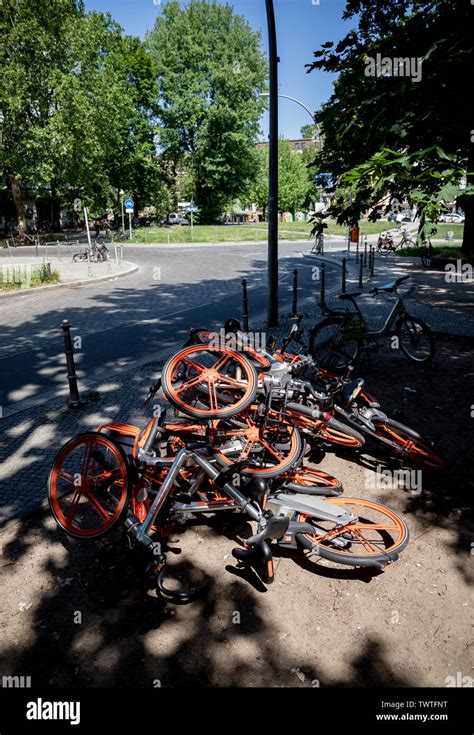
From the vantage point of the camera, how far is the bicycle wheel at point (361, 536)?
3.62m

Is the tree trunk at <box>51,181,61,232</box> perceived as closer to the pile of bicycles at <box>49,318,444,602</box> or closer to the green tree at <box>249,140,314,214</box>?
the green tree at <box>249,140,314,214</box>

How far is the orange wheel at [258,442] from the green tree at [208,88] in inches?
1954

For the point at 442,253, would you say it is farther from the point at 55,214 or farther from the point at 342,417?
the point at 55,214

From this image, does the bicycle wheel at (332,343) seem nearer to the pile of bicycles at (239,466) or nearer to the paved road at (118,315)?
the pile of bicycles at (239,466)

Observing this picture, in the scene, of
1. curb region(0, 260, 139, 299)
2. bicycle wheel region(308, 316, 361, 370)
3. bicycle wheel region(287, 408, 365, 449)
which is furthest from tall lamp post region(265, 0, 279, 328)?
curb region(0, 260, 139, 299)

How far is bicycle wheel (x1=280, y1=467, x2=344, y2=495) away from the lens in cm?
432

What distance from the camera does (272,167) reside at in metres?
10.2

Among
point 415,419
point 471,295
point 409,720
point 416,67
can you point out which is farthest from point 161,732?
point 471,295

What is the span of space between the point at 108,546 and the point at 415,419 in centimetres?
407

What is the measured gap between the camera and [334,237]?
44.0 metres

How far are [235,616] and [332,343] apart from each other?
5.36m

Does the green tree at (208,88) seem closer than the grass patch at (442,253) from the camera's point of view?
No

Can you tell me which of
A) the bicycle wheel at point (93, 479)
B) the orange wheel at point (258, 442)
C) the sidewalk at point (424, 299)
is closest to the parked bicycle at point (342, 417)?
the orange wheel at point (258, 442)

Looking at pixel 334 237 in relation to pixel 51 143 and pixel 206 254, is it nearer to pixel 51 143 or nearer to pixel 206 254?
pixel 206 254
